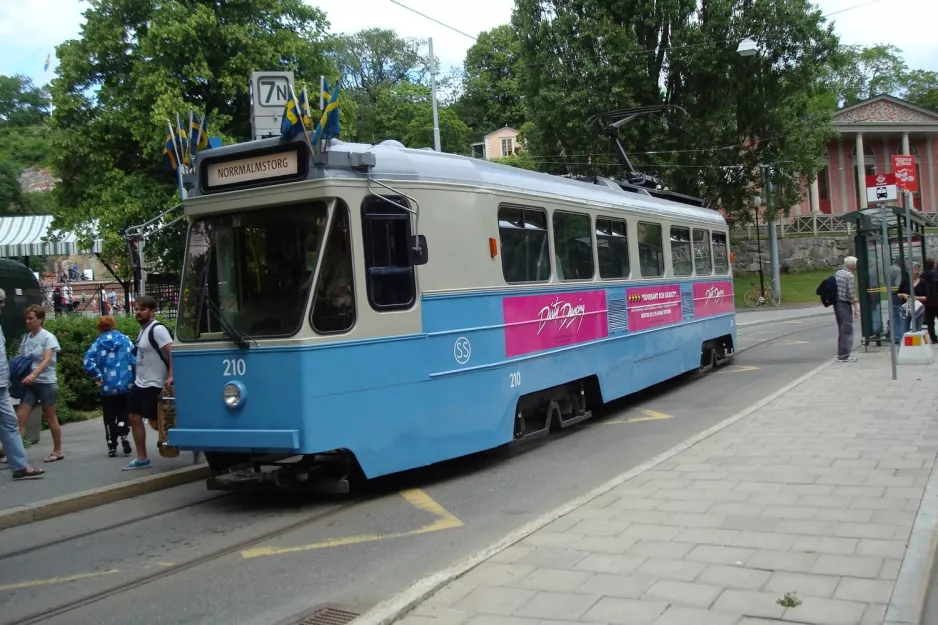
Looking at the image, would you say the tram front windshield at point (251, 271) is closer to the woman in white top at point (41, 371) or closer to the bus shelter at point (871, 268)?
the woman in white top at point (41, 371)

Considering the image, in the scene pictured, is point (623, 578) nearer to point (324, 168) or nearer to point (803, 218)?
point (324, 168)

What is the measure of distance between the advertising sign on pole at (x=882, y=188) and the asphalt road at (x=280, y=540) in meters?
5.44

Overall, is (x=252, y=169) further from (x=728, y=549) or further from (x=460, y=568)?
(x=728, y=549)

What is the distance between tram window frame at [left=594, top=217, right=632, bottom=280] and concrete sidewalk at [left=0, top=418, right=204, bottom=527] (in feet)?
18.7

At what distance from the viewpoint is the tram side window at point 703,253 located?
15084 millimetres

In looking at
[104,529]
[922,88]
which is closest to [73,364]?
[104,529]

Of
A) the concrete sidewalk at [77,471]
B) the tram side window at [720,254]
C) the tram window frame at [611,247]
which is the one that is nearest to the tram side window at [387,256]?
the concrete sidewalk at [77,471]

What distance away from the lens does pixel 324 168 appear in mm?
7016

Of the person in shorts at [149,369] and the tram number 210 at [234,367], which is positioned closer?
the tram number 210 at [234,367]

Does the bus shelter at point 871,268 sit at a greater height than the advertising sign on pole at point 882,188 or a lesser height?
lesser

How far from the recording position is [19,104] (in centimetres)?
7681

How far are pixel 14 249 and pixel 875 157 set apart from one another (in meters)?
49.6

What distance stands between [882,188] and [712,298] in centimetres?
390

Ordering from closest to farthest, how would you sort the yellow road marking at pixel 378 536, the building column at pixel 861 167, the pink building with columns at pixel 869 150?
the yellow road marking at pixel 378 536
the building column at pixel 861 167
the pink building with columns at pixel 869 150
